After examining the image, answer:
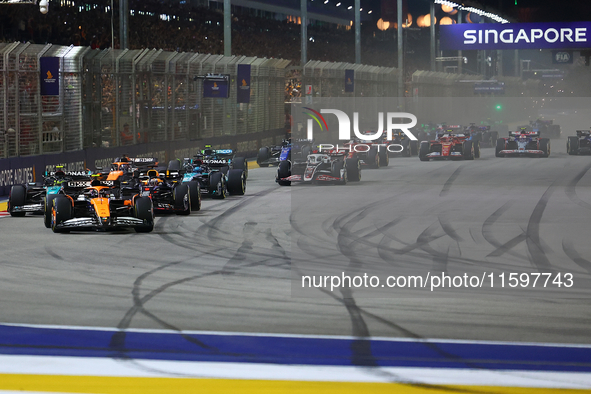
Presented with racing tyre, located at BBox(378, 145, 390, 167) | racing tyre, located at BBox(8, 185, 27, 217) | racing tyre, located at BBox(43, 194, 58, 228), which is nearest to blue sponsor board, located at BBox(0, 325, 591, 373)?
racing tyre, located at BBox(43, 194, 58, 228)

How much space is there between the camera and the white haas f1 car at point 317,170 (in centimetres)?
2230

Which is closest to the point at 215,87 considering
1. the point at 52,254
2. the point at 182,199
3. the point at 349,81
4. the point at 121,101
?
the point at 121,101

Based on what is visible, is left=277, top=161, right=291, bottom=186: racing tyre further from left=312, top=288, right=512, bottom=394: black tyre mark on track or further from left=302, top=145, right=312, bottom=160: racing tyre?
left=312, top=288, right=512, bottom=394: black tyre mark on track

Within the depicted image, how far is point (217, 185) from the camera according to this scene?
63.4 feet

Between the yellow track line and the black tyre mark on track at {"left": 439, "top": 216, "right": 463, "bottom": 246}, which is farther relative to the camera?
the black tyre mark on track at {"left": 439, "top": 216, "right": 463, "bottom": 246}

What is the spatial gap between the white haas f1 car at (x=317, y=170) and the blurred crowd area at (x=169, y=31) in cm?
1243

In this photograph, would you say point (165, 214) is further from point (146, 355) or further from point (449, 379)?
point (449, 379)

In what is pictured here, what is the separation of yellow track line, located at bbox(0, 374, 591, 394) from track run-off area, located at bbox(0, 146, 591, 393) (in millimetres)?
20

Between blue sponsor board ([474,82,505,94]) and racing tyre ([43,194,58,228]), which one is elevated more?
blue sponsor board ([474,82,505,94])

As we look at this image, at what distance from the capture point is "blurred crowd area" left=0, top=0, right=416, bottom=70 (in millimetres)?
31984

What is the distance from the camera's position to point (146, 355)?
7.09 metres

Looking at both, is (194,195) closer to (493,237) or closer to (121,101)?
(493,237)

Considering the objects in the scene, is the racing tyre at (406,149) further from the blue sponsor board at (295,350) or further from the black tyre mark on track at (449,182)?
the blue sponsor board at (295,350)

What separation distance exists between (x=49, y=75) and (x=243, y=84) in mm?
12592
